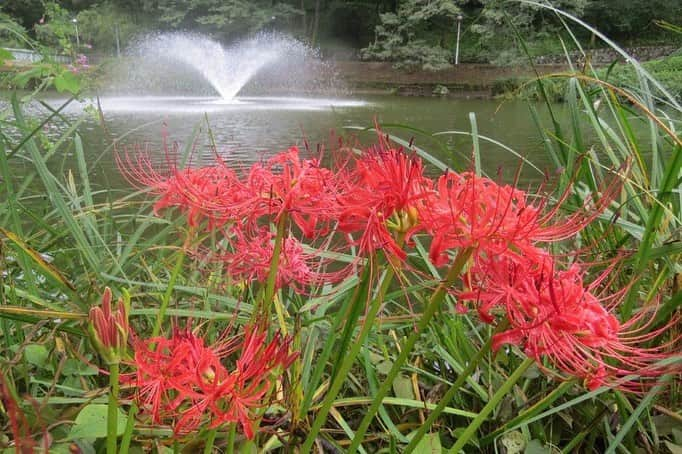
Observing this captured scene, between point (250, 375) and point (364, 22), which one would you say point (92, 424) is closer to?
point (250, 375)

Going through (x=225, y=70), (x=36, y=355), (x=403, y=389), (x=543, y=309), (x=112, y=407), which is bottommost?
(x=225, y=70)

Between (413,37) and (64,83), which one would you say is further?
(413,37)

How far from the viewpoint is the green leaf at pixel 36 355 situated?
3.48 feet

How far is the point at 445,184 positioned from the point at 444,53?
23754mm

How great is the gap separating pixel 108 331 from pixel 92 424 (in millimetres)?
282

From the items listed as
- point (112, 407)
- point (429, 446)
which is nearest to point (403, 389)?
point (429, 446)

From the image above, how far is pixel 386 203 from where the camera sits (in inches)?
27.1

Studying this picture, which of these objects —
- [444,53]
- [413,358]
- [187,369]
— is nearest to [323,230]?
[187,369]

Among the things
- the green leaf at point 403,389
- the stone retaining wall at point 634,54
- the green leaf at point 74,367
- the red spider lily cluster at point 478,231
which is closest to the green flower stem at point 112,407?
the red spider lily cluster at point 478,231

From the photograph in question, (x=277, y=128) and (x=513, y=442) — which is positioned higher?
(x=513, y=442)

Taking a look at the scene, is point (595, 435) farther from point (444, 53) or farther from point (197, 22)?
point (197, 22)

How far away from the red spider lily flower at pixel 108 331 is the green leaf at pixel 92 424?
0.78 feet

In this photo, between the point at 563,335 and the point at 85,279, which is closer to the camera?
the point at 563,335

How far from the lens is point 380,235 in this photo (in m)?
0.68
